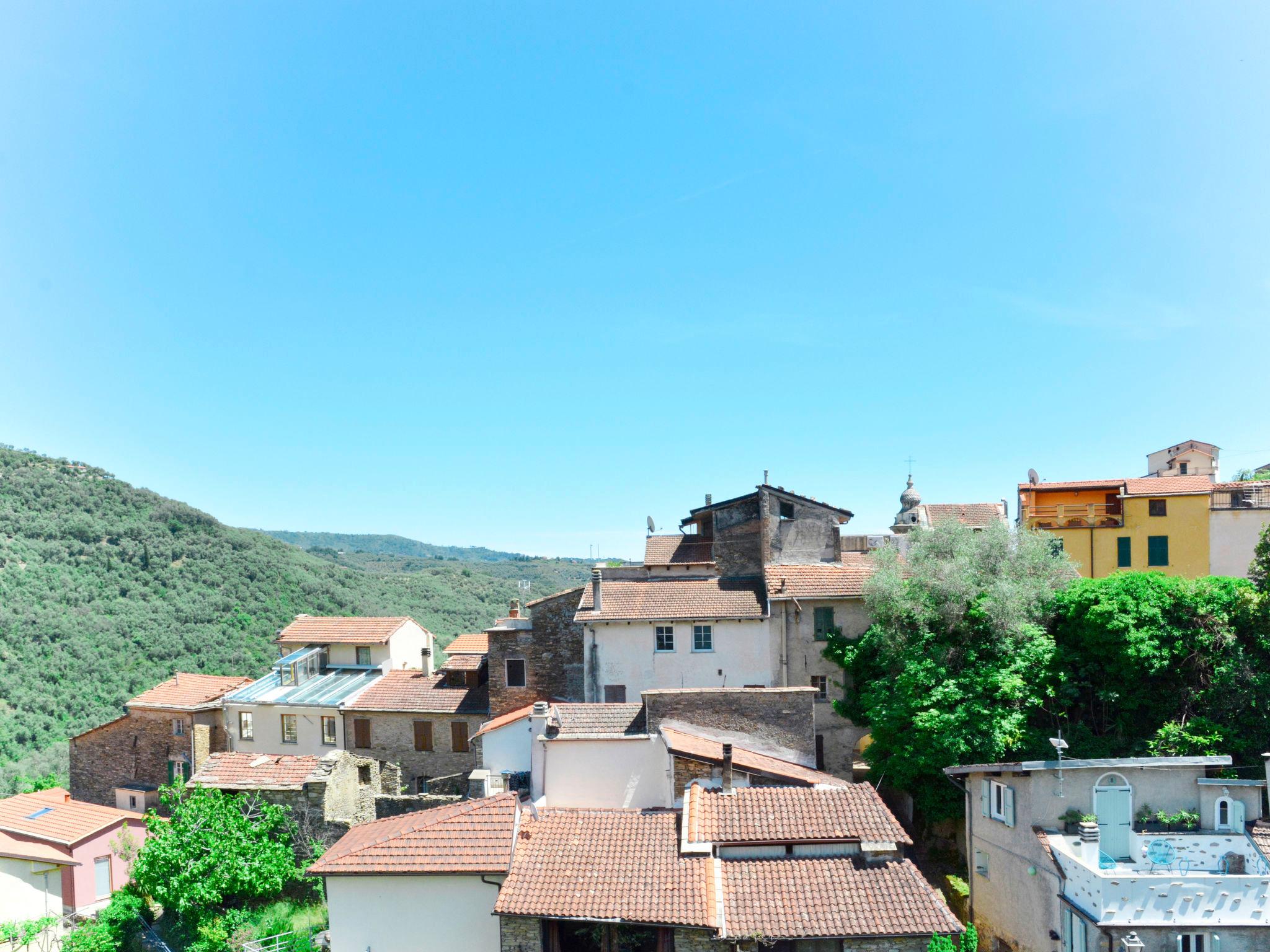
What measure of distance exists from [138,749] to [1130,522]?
154 feet

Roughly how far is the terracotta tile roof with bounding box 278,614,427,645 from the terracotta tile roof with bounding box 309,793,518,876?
68.5 feet

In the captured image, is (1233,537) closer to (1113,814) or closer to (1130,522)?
(1130,522)

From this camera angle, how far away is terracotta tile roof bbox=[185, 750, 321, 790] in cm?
2630

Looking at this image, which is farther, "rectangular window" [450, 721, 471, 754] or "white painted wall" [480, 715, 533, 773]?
"rectangular window" [450, 721, 471, 754]

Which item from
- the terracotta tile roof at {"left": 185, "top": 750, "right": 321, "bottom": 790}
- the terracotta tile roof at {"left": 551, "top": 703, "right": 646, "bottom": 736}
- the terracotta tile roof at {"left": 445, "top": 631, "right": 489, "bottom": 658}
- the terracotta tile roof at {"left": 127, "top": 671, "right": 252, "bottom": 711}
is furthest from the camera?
the terracotta tile roof at {"left": 445, "top": 631, "right": 489, "bottom": 658}

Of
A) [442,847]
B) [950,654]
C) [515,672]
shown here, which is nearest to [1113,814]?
[950,654]

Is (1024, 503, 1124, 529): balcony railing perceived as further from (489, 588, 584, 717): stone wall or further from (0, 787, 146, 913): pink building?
(0, 787, 146, 913): pink building

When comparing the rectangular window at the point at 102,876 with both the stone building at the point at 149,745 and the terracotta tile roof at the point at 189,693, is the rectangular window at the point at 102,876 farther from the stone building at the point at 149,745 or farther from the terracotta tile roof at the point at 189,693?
the terracotta tile roof at the point at 189,693

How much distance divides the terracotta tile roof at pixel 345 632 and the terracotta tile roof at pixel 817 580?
19.4 meters

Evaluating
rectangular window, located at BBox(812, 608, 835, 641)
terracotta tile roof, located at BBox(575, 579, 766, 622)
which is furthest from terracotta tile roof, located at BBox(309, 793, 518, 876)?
rectangular window, located at BBox(812, 608, 835, 641)

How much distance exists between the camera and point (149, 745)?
3734cm

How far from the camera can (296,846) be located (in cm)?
2498

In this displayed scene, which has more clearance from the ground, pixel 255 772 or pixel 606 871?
pixel 606 871

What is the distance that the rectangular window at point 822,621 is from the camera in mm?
29109
